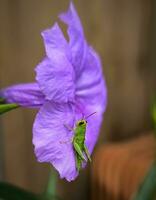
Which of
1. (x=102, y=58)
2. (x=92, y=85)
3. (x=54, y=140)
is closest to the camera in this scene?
(x=54, y=140)

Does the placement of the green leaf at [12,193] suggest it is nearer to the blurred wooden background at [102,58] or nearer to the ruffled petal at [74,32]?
the ruffled petal at [74,32]

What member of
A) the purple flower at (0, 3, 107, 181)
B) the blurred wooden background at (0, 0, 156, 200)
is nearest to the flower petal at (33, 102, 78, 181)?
the purple flower at (0, 3, 107, 181)

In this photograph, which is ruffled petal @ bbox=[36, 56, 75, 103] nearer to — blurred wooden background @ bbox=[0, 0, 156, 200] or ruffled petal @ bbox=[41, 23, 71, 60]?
ruffled petal @ bbox=[41, 23, 71, 60]

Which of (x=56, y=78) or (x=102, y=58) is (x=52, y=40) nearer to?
(x=56, y=78)

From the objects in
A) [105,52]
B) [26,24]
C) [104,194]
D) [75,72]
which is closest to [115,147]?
[104,194]

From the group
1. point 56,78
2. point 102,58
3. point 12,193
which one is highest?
point 56,78

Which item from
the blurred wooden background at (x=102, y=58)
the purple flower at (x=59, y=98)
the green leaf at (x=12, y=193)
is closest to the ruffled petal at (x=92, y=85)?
the purple flower at (x=59, y=98)

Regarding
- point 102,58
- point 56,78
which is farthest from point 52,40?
point 102,58

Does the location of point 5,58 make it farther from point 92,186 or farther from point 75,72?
point 75,72
